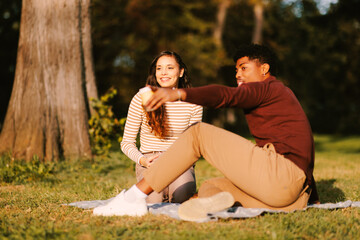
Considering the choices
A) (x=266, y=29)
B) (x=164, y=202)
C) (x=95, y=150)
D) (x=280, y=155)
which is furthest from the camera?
(x=266, y=29)

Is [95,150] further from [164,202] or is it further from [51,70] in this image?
[164,202]

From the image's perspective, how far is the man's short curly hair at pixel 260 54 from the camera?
354 cm

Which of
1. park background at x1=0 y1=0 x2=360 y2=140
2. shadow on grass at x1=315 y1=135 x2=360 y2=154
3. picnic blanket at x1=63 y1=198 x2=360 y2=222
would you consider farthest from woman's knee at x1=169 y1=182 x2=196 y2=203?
shadow on grass at x1=315 y1=135 x2=360 y2=154

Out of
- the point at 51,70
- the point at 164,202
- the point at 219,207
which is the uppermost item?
the point at 51,70

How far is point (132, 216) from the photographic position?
3.32 meters

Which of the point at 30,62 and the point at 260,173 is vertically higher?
the point at 30,62

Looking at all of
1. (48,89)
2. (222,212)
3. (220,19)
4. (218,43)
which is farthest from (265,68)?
(220,19)

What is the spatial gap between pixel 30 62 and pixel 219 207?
471cm

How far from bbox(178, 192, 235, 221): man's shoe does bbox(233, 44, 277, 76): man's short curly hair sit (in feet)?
4.22

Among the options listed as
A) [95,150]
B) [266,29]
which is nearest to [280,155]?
[95,150]

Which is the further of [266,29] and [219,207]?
[266,29]

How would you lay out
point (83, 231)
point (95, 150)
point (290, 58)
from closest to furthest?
point (83, 231) → point (95, 150) → point (290, 58)

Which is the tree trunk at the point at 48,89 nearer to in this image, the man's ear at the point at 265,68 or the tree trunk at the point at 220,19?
the man's ear at the point at 265,68

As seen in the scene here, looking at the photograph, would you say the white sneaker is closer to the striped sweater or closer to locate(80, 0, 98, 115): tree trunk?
the striped sweater
